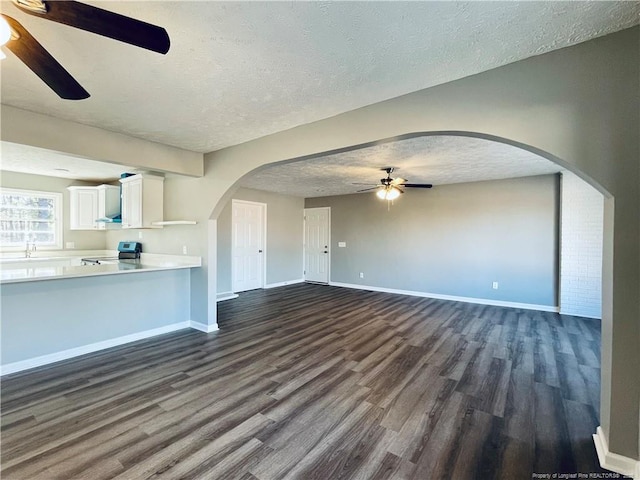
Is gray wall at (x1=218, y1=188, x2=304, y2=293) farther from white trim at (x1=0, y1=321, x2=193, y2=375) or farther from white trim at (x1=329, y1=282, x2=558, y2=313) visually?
white trim at (x1=0, y1=321, x2=193, y2=375)

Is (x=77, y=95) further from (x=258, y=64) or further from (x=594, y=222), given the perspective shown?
(x=594, y=222)

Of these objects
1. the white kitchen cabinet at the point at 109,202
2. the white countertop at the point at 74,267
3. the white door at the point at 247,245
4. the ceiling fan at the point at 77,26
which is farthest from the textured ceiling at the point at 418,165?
the white kitchen cabinet at the point at 109,202

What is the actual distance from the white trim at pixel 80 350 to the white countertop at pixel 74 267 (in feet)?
2.80

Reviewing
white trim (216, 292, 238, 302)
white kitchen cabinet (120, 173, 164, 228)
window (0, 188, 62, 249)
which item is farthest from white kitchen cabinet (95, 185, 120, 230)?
white trim (216, 292, 238, 302)

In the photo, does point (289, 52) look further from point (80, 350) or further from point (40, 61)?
point (80, 350)

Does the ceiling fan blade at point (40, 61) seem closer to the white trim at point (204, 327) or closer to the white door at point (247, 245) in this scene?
the white trim at point (204, 327)

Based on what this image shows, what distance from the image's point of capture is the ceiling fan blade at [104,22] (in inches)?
44.4

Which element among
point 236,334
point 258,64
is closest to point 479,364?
point 236,334

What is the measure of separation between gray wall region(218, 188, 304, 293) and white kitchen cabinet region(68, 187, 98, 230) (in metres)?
2.50

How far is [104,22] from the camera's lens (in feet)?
3.87

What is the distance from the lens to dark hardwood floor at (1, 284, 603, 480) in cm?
173

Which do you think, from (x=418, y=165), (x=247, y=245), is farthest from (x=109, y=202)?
(x=418, y=165)

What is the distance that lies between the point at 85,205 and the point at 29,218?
3.16 ft

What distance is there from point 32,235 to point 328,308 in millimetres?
6088
